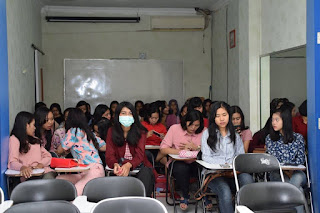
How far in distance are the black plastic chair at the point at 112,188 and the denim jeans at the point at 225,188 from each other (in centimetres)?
124

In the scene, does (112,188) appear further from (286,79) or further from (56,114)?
(56,114)

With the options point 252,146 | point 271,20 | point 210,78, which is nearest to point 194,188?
point 252,146

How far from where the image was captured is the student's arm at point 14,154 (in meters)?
4.52

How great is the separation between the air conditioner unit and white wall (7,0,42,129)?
2840mm

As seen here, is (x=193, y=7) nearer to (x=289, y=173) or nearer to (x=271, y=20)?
(x=271, y=20)

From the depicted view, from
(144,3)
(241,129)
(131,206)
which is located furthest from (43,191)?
(144,3)

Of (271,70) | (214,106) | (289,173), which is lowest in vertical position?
(289,173)

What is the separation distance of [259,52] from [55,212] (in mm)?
→ 5353

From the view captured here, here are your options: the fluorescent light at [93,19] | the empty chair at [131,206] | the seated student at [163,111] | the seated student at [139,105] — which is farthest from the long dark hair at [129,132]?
the fluorescent light at [93,19]

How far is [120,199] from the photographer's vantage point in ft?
8.34

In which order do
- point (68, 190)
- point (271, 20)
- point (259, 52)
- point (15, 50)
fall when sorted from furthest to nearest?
point (259, 52) → point (271, 20) → point (15, 50) → point (68, 190)

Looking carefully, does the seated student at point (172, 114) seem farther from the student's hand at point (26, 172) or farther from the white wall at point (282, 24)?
the student's hand at point (26, 172)

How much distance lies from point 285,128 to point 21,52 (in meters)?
4.20

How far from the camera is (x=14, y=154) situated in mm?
4598
